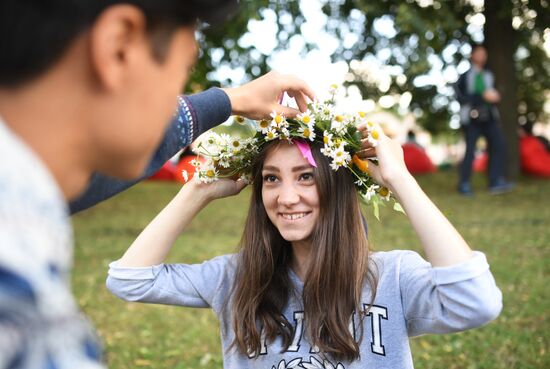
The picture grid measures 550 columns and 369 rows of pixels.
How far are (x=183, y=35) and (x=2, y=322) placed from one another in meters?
0.52

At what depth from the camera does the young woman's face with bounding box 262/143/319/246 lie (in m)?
2.81

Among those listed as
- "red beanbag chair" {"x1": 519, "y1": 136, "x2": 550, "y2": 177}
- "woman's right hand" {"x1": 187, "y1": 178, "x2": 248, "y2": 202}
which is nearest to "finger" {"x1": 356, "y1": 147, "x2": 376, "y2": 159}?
"woman's right hand" {"x1": 187, "y1": 178, "x2": 248, "y2": 202}

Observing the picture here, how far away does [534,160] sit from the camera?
1407 centimetres

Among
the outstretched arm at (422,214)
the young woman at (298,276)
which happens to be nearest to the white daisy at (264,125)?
the young woman at (298,276)

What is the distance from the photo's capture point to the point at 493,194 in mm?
11297

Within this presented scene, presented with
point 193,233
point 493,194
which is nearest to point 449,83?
point 493,194

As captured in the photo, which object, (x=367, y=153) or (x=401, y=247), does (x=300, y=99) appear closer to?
(x=367, y=153)

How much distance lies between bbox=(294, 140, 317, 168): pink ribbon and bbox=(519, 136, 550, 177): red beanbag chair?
12.2m

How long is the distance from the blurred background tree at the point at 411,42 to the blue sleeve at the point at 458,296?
7.98m

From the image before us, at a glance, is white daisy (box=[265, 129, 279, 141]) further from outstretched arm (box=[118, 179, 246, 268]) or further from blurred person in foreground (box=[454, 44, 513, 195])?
blurred person in foreground (box=[454, 44, 513, 195])

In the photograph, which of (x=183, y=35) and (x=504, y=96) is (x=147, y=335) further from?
(x=504, y=96)

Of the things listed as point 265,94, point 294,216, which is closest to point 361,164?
point 294,216

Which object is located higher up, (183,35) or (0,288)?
(183,35)

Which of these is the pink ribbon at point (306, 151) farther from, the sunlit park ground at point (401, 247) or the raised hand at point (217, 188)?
the sunlit park ground at point (401, 247)
